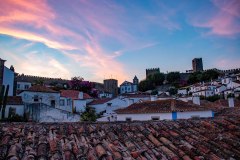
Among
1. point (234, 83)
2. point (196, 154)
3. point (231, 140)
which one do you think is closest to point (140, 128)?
point (196, 154)

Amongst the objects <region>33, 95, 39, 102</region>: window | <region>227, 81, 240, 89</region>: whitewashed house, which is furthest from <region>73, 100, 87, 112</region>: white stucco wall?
<region>227, 81, 240, 89</region>: whitewashed house

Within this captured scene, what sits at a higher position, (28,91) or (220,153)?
(28,91)

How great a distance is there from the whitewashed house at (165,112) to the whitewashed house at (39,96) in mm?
17954

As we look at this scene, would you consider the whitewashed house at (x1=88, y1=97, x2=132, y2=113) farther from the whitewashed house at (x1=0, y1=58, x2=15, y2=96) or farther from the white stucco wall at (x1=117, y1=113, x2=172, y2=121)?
the white stucco wall at (x1=117, y1=113, x2=172, y2=121)

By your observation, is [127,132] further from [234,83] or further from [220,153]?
[234,83]

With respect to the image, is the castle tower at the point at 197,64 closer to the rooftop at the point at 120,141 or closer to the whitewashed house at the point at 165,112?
the whitewashed house at the point at 165,112

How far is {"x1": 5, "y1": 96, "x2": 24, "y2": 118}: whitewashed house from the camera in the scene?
3391 centimetres

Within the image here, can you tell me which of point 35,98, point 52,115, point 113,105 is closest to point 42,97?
point 35,98

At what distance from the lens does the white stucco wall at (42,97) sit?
38312 mm

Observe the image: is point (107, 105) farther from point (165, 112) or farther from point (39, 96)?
point (165, 112)

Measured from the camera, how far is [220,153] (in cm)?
550

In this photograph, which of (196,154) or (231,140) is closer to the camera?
(196,154)

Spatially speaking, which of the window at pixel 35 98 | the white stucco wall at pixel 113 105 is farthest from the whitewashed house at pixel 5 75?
the white stucco wall at pixel 113 105

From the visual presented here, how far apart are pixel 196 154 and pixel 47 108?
31401 millimetres
